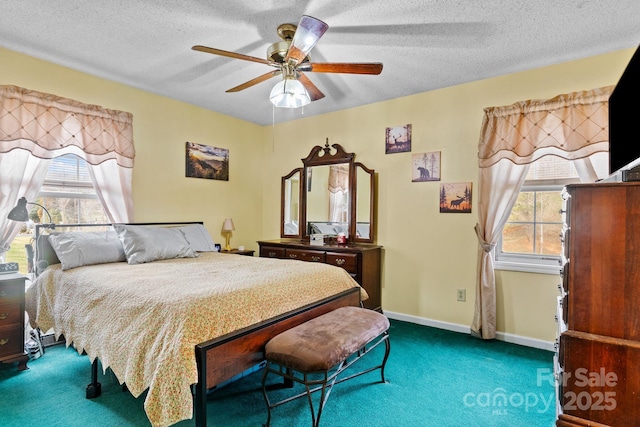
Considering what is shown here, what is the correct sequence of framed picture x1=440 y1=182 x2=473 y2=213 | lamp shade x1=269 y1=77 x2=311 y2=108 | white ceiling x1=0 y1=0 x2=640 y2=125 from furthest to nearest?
1. framed picture x1=440 y1=182 x2=473 y2=213
2. lamp shade x1=269 y1=77 x2=311 y2=108
3. white ceiling x1=0 y1=0 x2=640 y2=125

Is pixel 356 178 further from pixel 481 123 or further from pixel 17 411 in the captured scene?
pixel 17 411

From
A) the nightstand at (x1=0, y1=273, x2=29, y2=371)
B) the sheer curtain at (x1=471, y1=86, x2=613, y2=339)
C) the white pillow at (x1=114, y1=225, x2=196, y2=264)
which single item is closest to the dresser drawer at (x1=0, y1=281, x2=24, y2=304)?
the nightstand at (x1=0, y1=273, x2=29, y2=371)

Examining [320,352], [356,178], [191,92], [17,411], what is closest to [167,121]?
[191,92]

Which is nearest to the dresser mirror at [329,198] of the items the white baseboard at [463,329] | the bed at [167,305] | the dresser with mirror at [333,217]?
the dresser with mirror at [333,217]

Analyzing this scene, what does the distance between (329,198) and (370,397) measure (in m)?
2.51

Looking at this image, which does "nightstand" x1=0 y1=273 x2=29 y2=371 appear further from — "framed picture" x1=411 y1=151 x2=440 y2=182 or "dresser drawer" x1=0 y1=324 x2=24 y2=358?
"framed picture" x1=411 y1=151 x2=440 y2=182

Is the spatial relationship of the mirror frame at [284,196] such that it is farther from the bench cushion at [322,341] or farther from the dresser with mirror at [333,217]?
the bench cushion at [322,341]

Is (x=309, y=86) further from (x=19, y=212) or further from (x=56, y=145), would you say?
(x=19, y=212)

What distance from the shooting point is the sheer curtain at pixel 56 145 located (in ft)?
8.70

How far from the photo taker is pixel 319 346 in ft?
5.71

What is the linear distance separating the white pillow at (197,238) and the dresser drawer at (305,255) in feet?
3.01

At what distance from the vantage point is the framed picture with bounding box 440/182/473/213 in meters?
3.30

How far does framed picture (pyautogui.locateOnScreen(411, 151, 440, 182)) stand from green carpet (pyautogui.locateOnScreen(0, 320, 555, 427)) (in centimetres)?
178

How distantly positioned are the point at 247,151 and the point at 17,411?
3.60 meters
